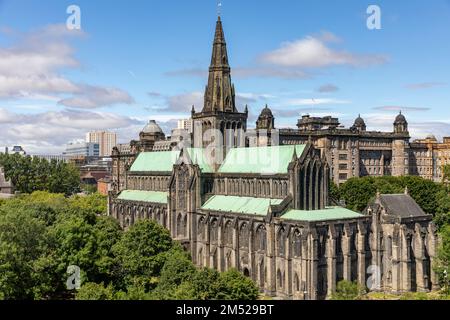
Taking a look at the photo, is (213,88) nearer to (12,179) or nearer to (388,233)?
(388,233)

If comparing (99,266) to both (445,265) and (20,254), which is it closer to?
(20,254)

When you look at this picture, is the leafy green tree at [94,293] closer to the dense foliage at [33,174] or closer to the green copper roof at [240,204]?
the green copper roof at [240,204]

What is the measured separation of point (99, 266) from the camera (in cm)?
6800

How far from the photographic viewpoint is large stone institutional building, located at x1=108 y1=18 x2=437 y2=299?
7681 cm

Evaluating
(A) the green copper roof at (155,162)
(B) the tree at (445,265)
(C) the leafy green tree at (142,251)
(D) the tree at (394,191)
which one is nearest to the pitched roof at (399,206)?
(B) the tree at (445,265)

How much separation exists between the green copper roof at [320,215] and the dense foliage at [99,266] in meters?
16.9

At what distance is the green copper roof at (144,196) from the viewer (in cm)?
11669

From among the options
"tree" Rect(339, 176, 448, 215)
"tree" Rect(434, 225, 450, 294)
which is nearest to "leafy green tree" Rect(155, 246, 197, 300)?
"tree" Rect(434, 225, 450, 294)

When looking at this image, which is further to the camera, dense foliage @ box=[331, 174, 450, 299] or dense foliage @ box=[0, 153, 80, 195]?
dense foliage @ box=[0, 153, 80, 195]

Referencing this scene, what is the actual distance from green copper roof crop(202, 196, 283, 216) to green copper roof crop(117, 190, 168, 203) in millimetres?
18187

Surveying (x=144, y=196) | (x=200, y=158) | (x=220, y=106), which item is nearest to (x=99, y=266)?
(x=200, y=158)

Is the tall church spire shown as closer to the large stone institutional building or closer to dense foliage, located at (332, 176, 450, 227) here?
the large stone institutional building

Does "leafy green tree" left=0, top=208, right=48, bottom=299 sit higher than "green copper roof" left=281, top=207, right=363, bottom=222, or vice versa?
"green copper roof" left=281, top=207, right=363, bottom=222
